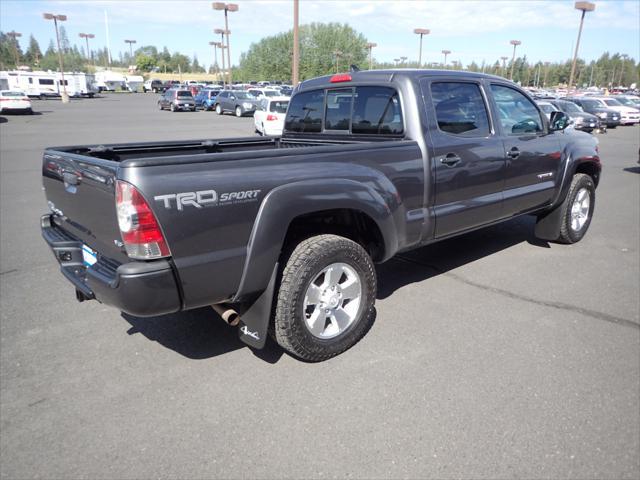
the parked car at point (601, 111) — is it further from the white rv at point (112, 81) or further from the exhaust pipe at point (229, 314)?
the white rv at point (112, 81)

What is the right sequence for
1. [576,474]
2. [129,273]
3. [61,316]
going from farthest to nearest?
[61,316] < [129,273] < [576,474]

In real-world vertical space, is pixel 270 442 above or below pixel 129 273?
below

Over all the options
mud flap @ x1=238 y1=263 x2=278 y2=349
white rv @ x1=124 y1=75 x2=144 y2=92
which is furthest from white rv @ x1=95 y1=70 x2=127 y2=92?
mud flap @ x1=238 y1=263 x2=278 y2=349

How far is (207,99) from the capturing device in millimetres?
38594

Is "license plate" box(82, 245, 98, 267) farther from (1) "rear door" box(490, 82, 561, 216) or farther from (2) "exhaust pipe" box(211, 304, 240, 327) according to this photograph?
(1) "rear door" box(490, 82, 561, 216)

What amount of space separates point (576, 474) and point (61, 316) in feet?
12.3

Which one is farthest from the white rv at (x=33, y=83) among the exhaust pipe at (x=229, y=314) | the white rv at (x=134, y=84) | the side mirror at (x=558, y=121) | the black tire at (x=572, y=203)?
the exhaust pipe at (x=229, y=314)

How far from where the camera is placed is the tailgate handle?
114 inches

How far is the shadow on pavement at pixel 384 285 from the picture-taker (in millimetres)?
3486

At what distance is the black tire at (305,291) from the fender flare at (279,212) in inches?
7.0

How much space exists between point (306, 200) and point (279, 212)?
0.70 ft

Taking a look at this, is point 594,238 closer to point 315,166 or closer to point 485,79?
point 485,79

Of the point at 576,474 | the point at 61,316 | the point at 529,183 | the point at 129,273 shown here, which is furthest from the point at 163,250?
the point at 529,183

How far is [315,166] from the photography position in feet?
9.91
